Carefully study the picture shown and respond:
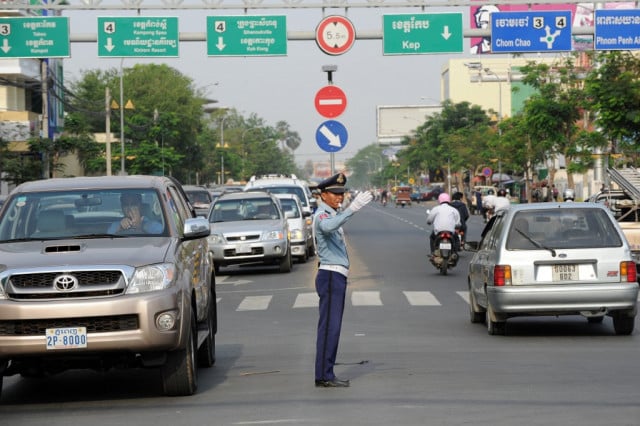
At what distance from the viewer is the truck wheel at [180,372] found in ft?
34.4

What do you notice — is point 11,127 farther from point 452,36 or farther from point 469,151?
point 469,151

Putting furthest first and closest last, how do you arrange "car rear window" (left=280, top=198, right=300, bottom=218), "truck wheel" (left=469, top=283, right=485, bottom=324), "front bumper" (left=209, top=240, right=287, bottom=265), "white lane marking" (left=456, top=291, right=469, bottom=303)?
"car rear window" (left=280, top=198, right=300, bottom=218) → "front bumper" (left=209, top=240, right=287, bottom=265) → "white lane marking" (left=456, top=291, right=469, bottom=303) → "truck wheel" (left=469, top=283, right=485, bottom=324)

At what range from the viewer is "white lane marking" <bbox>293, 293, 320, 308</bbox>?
2039cm

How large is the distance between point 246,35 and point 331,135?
46.7 feet

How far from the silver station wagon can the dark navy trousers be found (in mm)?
4013

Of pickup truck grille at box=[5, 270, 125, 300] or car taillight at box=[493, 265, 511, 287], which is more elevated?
pickup truck grille at box=[5, 270, 125, 300]

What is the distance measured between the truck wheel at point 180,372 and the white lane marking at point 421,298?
9.99 m

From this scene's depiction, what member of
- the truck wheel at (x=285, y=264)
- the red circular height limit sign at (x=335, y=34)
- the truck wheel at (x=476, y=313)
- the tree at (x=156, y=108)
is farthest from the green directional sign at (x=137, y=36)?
the tree at (x=156, y=108)

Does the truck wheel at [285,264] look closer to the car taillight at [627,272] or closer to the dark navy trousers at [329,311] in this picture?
the car taillight at [627,272]

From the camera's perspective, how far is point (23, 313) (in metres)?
9.84

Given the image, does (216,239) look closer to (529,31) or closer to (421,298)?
(421,298)

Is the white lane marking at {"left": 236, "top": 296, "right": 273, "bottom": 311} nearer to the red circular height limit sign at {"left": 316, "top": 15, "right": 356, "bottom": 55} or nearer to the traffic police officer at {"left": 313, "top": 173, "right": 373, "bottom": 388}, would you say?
the traffic police officer at {"left": 313, "top": 173, "right": 373, "bottom": 388}

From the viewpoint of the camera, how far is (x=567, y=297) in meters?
14.7

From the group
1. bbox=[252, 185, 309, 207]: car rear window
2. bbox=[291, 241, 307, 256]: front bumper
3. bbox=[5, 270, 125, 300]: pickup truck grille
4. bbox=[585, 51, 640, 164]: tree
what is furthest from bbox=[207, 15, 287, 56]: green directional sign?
bbox=[5, 270, 125, 300]: pickup truck grille
